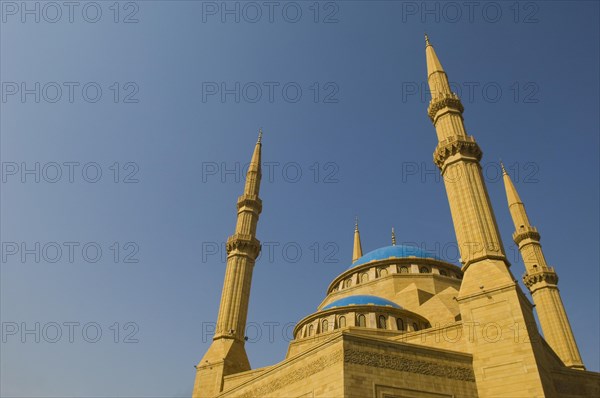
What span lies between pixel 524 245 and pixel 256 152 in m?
20.4

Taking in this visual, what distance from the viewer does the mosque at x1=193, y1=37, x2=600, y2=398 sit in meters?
13.7

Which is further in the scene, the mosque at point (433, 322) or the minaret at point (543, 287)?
the minaret at point (543, 287)

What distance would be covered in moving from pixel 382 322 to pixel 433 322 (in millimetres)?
4441

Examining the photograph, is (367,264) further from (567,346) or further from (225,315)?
(567,346)

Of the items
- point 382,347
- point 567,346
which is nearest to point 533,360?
point 382,347

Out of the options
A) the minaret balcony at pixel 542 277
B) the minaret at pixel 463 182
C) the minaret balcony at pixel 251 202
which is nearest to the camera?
the minaret at pixel 463 182

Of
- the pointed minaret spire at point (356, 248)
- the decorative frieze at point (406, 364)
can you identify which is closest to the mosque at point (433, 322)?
the decorative frieze at point (406, 364)

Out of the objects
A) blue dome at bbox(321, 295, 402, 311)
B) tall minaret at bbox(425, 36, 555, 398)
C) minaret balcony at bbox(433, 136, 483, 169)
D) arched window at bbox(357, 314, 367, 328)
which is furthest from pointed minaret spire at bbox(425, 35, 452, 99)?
arched window at bbox(357, 314, 367, 328)

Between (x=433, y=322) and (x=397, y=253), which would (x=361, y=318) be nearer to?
(x=433, y=322)

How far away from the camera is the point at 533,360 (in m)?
13.4

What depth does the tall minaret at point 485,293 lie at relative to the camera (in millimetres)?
13633

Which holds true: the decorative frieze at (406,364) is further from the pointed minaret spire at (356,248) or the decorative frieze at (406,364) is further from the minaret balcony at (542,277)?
the pointed minaret spire at (356,248)

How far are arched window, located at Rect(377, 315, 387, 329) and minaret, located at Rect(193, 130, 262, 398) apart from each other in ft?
→ 26.8

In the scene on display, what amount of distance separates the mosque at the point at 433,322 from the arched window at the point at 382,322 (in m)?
0.05
